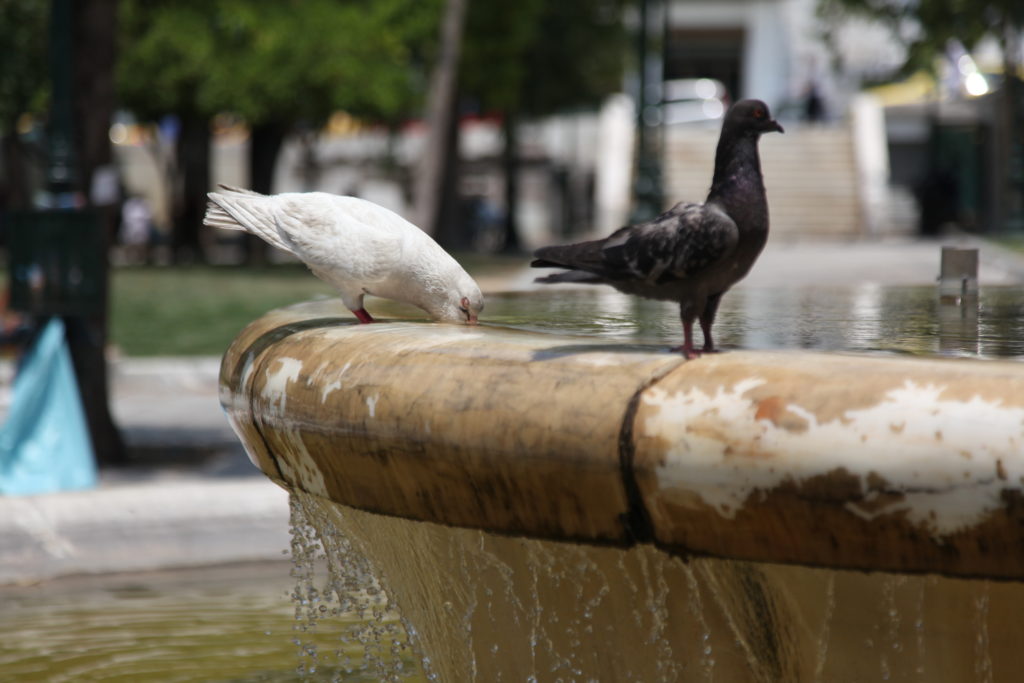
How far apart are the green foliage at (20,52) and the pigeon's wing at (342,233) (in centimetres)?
774

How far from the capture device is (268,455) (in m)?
2.68

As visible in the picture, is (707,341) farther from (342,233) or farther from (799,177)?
(799,177)

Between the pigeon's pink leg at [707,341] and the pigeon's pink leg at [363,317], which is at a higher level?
the pigeon's pink leg at [707,341]

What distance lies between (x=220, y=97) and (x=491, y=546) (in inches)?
852

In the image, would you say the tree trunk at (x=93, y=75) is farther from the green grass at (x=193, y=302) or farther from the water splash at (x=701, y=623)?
the water splash at (x=701, y=623)

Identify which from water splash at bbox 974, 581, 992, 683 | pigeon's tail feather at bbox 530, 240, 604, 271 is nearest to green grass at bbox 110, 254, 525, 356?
pigeon's tail feather at bbox 530, 240, 604, 271

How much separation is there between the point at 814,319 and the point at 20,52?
802 centimetres

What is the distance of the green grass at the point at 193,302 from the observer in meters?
15.0

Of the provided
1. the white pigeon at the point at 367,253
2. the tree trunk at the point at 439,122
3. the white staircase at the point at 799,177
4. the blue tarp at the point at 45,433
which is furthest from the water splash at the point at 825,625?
the white staircase at the point at 799,177

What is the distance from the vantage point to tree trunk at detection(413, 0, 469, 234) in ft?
66.8

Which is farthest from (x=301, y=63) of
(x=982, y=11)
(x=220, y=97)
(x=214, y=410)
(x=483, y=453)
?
(x=483, y=453)

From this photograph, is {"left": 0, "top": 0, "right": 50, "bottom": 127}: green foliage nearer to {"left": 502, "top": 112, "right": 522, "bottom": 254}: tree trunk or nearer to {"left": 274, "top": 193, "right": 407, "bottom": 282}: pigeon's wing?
{"left": 274, "top": 193, "right": 407, "bottom": 282}: pigeon's wing

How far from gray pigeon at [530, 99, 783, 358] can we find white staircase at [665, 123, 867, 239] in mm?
21628

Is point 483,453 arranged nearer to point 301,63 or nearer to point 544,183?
point 301,63
